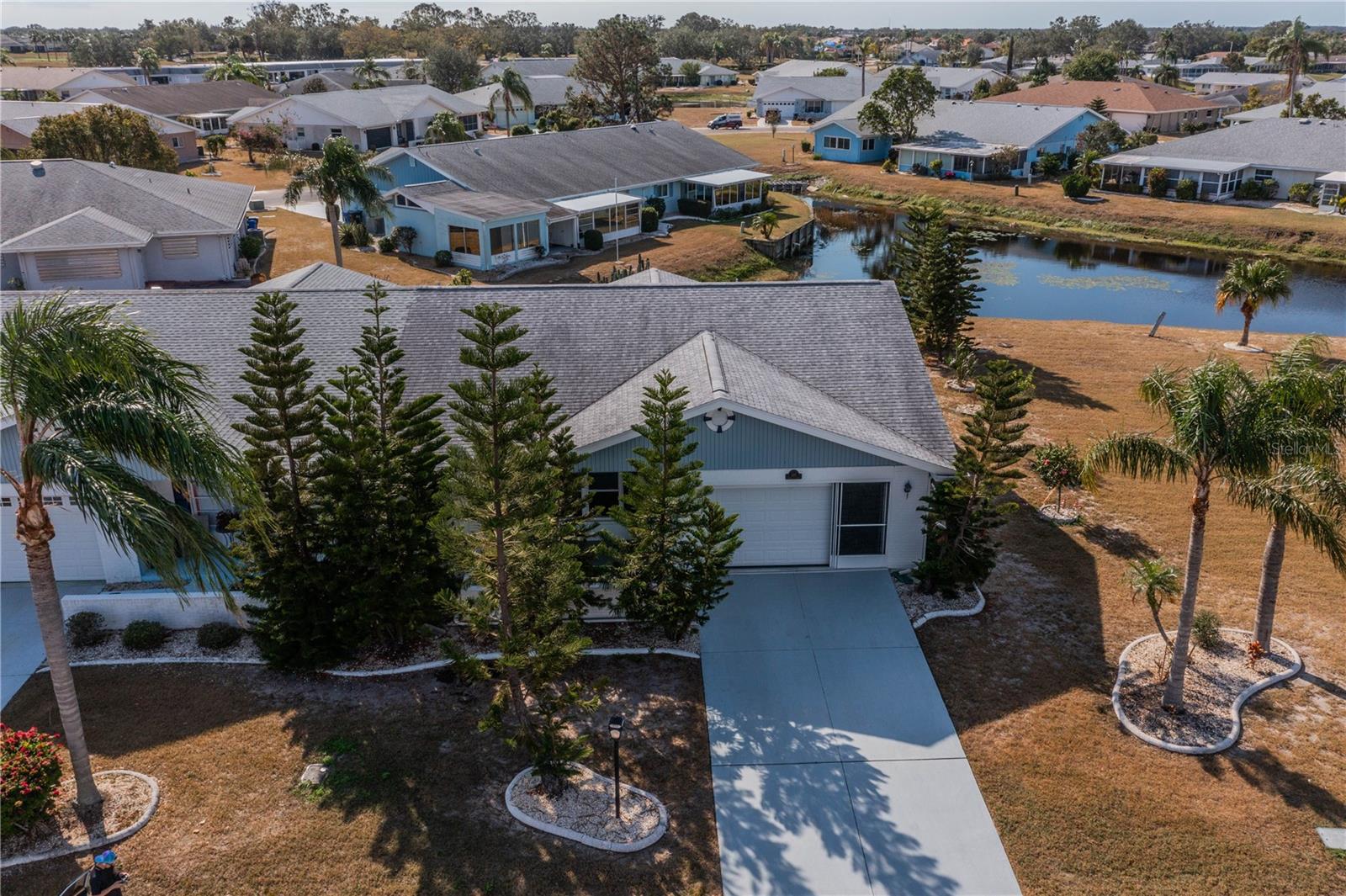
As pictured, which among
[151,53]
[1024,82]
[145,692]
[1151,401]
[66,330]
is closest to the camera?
[66,330]

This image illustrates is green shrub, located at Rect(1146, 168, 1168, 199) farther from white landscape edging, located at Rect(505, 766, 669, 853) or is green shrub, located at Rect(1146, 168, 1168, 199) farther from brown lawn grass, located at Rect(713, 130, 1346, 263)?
white landscape edging, located at Rect(505, 766, 669, 853)

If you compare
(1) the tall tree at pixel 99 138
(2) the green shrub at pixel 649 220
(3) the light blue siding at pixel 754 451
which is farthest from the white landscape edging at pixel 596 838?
(1) the tall tree at pixel 99 138

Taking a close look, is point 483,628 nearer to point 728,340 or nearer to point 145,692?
point 145,692

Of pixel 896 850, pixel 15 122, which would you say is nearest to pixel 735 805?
pixel 896 850

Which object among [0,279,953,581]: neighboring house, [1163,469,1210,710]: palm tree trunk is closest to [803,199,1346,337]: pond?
[0,279,953,581]: neighboring house

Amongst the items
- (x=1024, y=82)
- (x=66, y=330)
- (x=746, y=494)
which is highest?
(x=1024, y=82)

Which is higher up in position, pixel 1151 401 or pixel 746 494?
pixel 1151 401

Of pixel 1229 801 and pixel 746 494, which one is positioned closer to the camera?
pixel 1229 801
